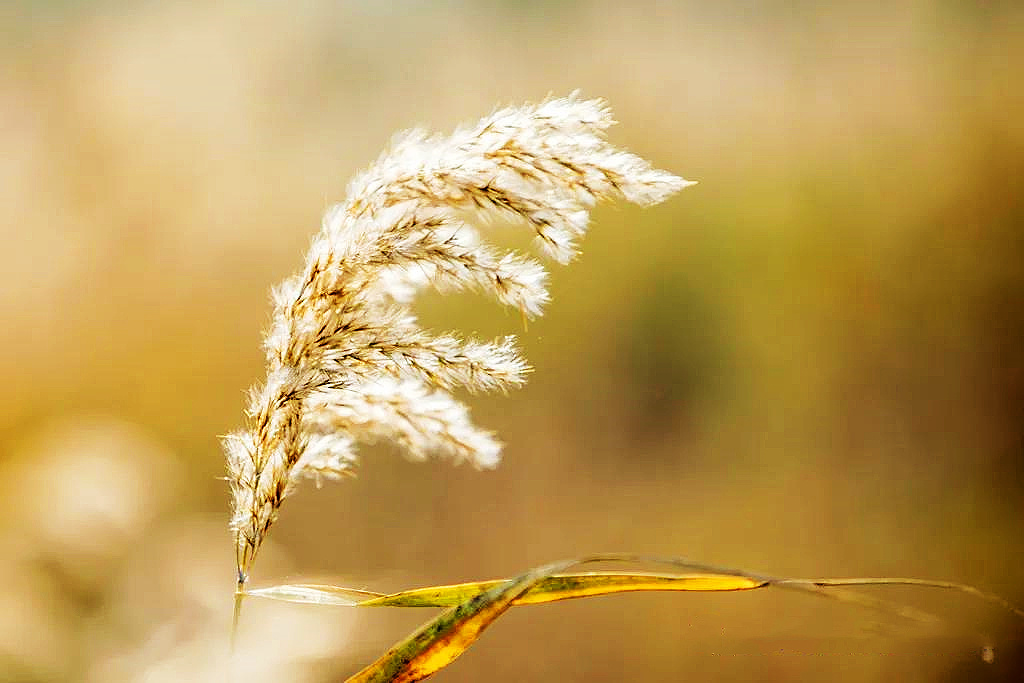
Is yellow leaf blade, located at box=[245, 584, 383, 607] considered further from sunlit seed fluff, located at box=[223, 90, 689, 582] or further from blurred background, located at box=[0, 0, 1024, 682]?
blurred background, located at box=[0, 0, 1024, 682]

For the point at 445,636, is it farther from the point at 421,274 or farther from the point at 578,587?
the point at 421,274

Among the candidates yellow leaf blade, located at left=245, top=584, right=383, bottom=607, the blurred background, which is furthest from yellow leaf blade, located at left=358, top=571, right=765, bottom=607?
the blurred background

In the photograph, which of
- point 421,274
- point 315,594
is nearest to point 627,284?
point 421,274

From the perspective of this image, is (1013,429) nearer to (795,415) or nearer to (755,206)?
(795,415)

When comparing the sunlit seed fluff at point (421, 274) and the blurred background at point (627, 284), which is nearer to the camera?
the sunlit seed fluff at point (421, 274)

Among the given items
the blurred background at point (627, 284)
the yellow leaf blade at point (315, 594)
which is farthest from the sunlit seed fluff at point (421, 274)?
the blurred background at point (627, 284)

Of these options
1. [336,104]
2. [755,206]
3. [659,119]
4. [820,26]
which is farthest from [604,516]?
[820,26]

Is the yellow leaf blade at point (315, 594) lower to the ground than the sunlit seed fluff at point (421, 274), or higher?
lower

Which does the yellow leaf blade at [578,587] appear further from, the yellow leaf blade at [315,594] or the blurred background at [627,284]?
the blurred background at [627,284]
